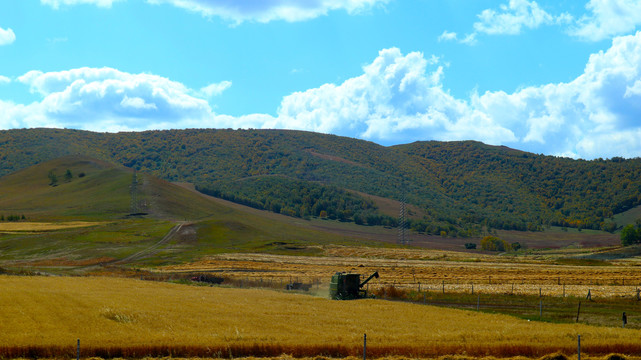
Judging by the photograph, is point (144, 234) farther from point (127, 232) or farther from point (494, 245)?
point (494, 245)

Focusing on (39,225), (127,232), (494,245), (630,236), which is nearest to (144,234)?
(127,232)

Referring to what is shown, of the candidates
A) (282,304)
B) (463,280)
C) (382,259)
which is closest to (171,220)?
(382,259)

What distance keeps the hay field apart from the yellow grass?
117 meters

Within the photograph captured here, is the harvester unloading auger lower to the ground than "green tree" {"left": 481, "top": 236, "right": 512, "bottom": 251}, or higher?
higher

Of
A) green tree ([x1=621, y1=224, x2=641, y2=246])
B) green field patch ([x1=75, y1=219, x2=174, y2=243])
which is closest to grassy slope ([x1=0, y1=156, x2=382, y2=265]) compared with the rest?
green field patch ([x1=75, y1=219, x2=174, y2=243])

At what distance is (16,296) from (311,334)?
62.6 ft

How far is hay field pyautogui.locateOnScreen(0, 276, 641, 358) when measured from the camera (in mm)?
25984

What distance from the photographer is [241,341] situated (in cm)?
2700

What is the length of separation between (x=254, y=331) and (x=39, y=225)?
141 m

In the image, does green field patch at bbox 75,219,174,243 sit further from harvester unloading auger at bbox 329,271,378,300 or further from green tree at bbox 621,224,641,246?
green tree at bbox 621,224,641,246

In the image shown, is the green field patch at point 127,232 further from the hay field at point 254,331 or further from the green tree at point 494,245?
the hay field at point 254,331

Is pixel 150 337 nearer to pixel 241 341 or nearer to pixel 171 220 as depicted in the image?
pixel 241 341

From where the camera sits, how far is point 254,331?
99.4 feet

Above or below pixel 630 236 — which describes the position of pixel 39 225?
below
